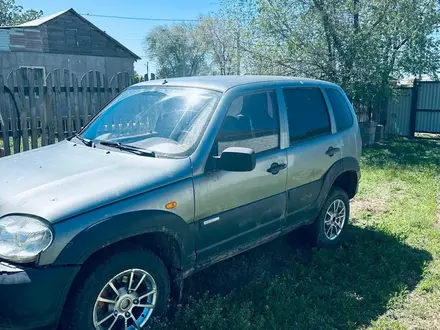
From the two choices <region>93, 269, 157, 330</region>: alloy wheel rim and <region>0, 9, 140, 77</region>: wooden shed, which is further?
<region>0, 9, 140, 77</region>: wooden shed

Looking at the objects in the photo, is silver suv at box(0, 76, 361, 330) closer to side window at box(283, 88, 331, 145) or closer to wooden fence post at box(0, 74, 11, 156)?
side window at box(283, 88, 331, 145)

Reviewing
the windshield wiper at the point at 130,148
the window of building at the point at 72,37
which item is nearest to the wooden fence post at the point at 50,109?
the windshield wiper at the point at 130,148

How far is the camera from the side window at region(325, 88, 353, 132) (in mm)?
4574

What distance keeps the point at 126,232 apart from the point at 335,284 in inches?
89.0

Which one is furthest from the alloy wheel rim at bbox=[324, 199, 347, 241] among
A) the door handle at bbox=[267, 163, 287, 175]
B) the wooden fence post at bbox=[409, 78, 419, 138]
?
the wooden fence post at bbox=[409, 78, 419, 138]

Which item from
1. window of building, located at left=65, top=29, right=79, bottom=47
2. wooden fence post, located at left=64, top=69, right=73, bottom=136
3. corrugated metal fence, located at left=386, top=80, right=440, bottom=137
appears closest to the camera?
wooden fence post, located at left=64, top=69, right=73, bottom=136

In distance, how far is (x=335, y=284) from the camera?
385 cm

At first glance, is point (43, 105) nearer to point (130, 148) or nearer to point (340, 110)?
point (130, 148)

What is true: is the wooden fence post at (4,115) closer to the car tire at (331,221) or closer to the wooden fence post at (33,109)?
the wooden fence post at (33,109)

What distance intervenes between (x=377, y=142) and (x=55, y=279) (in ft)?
41.4

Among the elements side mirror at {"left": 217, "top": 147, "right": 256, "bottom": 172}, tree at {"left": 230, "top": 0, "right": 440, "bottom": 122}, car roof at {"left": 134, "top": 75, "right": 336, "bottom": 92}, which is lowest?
side mirror at {"left": 217, "top": 147, "right": 256, "bottom": 172}

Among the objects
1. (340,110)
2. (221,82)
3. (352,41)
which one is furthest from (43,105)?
(352,41)

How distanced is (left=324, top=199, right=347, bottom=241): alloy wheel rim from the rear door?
1.36ft

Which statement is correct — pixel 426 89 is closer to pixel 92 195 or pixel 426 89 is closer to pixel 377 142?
pixel 377 142
